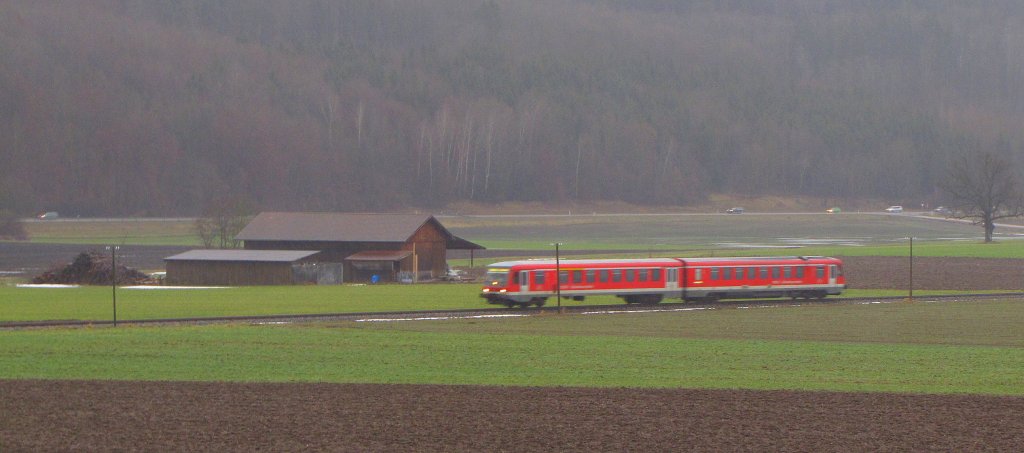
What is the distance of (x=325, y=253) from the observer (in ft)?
260

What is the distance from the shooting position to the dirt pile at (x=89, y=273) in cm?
7375

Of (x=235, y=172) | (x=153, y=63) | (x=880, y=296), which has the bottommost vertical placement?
(x=880, y=296)

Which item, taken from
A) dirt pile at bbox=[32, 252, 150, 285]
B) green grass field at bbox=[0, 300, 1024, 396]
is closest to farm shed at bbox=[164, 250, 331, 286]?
dirt pile at bbox=[32, 252, 150, 285]

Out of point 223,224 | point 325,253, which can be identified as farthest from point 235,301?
point 223,224

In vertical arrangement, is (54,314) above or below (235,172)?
below

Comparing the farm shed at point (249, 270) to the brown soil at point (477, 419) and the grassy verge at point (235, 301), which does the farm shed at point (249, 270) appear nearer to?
the grassy verge at point (235, 301)

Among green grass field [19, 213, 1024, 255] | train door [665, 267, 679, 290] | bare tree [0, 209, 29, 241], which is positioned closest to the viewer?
train door [665, 267, 679, 290]

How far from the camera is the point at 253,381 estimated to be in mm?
26891

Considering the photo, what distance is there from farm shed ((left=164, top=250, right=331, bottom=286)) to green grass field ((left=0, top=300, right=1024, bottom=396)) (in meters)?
31.2

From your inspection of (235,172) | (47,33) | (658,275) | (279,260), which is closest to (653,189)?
(235,172)

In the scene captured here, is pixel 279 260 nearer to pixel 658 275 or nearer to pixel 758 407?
pixel 658 275

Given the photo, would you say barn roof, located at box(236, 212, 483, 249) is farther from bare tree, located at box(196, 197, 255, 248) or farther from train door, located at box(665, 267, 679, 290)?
train door, located at box(665, 267, 679, 290)

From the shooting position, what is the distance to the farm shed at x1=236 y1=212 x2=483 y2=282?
7675cm

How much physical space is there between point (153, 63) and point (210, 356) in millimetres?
166101
